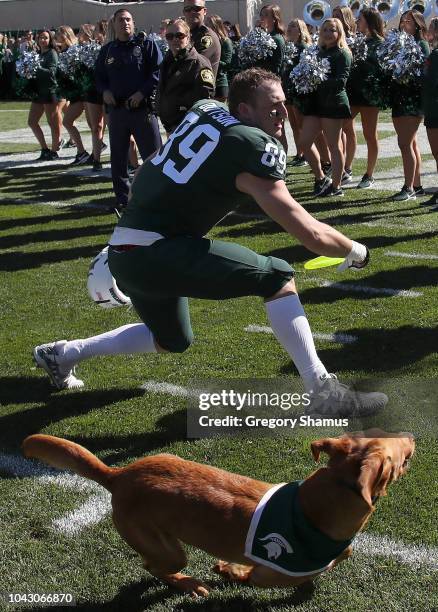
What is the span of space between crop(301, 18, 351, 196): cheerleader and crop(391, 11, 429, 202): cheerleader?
0.61 m

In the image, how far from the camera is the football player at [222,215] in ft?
12.5

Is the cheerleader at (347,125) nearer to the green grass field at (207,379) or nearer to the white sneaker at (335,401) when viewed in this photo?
the green grass field at (207,379)

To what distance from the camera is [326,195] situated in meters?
10.3

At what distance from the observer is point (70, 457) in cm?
310

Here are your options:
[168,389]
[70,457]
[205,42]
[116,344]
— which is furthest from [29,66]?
[70,457]

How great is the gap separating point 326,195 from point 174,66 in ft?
8.29

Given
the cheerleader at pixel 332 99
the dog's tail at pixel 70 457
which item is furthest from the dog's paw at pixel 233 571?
the cheerleader at pixel 332 99

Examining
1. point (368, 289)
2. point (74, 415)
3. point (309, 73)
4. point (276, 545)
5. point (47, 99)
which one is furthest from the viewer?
point (47, 99)

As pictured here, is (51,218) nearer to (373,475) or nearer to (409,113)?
(409,113)

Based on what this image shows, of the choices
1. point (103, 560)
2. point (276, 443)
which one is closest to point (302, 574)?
point (103, 560)

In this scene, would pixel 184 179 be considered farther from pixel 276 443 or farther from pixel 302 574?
pixel 302 574

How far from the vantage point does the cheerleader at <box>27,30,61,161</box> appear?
550 inches

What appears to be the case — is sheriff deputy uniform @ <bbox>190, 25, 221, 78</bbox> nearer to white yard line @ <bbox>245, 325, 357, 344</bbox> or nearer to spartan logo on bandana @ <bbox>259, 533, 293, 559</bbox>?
white yard line @ <bbox>245, 325, 357, 344</bbox>

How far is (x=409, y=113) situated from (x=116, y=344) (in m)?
5.76
